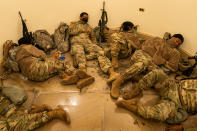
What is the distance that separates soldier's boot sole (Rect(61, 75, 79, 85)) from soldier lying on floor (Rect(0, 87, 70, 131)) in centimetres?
41

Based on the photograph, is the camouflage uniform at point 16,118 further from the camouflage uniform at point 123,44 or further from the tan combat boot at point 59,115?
the camouflage uniform at point 123,44

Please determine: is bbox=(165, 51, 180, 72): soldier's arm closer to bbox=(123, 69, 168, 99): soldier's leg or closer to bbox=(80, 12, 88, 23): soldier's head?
bbox=(123, 69, 168, 99): soldier's leg

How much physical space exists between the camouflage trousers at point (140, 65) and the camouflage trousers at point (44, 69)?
80cm

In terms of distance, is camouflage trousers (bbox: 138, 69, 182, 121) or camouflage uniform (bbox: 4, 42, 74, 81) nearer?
camouflage trousers (bbox: 138, 69, 182, 121)

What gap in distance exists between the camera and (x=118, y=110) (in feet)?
6.43

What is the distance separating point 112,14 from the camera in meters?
3.09

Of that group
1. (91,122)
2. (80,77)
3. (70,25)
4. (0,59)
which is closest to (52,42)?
(70,25)

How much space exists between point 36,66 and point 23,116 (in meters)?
0.70

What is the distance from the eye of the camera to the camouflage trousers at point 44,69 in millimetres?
2139

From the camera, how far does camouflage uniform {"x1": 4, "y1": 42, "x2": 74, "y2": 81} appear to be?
215cm

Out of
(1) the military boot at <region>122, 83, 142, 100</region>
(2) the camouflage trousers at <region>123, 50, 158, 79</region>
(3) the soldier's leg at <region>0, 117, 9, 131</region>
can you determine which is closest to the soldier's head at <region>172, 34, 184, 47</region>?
(2) the camouflage trousers at <region>123, 50, 158, 79</region>

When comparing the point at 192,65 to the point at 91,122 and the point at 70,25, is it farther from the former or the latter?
the point at 70,25

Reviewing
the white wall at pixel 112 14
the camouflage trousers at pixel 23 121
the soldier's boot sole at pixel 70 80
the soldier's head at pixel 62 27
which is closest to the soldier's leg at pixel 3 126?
the camouflage trousers at pixel 23 121

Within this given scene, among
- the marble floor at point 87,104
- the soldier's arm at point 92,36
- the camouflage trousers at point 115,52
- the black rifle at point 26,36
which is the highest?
the black rifle at point 26,36
